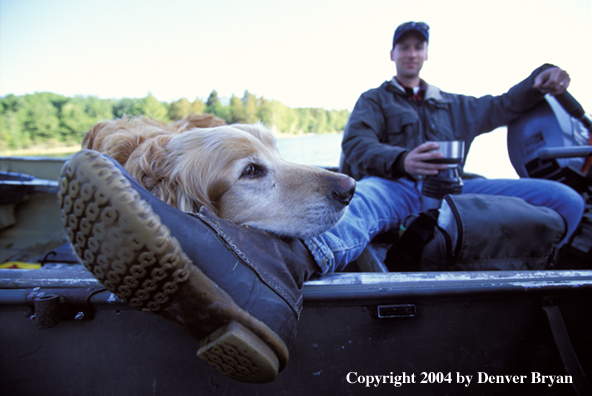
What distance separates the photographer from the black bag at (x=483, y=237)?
4.69 ft

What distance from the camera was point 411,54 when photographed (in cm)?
297

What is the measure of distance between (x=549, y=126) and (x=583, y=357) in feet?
7.26

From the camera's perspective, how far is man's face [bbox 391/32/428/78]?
297 cm

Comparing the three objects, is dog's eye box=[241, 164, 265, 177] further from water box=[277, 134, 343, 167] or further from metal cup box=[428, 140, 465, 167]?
water box=[277, 134, 343, 167]

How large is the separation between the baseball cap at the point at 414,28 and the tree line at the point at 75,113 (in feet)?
9.74

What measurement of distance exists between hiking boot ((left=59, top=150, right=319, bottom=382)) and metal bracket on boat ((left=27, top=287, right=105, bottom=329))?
33 cm

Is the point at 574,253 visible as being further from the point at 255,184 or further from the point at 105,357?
the point at 105,357

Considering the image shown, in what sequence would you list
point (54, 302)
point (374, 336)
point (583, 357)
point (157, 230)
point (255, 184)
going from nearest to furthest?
point (157, 230), point (54, 302), point (374, 336), point (583, 357), point (255, 184)

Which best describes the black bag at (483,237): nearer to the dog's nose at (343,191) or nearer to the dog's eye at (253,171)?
the dog's nose at (343,191)

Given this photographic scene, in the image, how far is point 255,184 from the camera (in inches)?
56.1

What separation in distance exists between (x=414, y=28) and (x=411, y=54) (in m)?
0.27

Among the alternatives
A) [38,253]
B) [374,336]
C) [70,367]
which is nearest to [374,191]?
[374,336]

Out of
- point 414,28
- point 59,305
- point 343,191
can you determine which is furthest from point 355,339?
point 414,28

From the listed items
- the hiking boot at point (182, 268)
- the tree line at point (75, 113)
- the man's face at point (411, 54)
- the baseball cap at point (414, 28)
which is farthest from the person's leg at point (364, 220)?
the tree line at point (75, 113)
